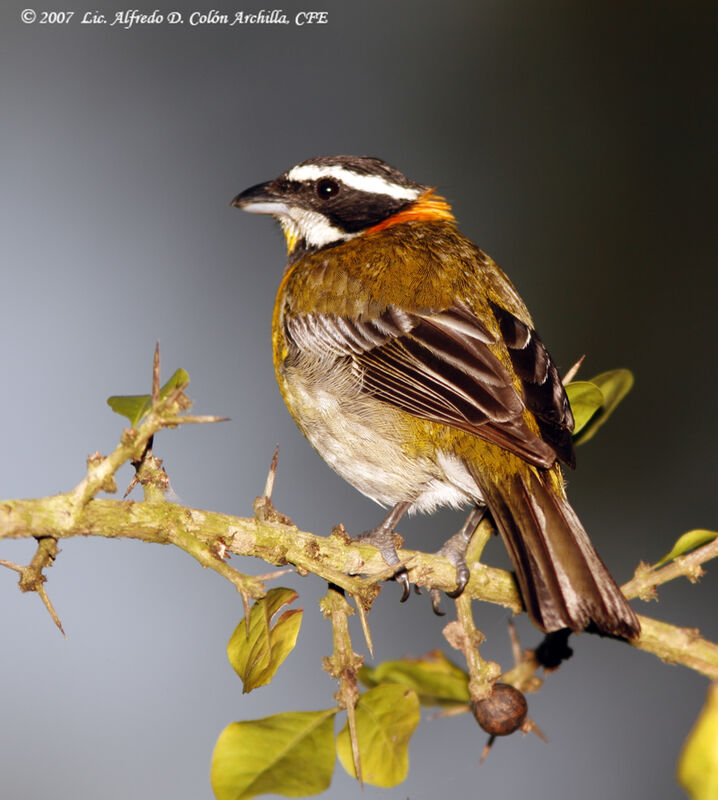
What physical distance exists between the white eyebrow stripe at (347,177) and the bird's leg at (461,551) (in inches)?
81.8

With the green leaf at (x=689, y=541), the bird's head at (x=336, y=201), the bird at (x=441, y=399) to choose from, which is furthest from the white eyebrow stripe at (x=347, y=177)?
the green leaf at (x=689, y=541)

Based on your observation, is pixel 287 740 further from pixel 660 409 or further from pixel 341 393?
pixel 660 409

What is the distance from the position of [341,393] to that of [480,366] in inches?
26.3

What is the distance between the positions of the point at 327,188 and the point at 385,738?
347 centimetres

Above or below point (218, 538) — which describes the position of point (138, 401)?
above

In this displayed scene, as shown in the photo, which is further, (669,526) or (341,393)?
(669,526)

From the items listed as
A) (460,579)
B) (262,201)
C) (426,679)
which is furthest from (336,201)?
(426,679)

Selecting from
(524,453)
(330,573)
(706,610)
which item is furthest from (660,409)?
(330,573)

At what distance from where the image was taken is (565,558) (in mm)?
2881

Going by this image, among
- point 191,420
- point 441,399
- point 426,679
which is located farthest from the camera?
point 441,399

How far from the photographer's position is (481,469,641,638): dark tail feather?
2.61 m

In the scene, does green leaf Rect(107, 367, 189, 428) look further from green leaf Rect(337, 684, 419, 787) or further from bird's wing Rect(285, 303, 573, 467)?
bird's wing Rect(285, 303, 573, 467)

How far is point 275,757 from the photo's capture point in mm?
1993

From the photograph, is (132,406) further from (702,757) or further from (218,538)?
(702,757)
